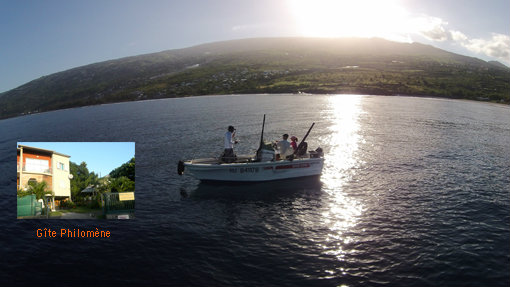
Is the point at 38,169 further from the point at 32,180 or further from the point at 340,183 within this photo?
the point at 340,183

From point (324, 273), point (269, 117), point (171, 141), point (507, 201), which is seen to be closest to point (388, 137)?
point (507, 201)

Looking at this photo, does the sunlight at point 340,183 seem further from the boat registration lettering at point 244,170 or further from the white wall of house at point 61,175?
the white wall of house at point 61,175

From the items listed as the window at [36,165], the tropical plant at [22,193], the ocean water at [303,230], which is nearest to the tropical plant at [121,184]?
the ocean water at [303,230]

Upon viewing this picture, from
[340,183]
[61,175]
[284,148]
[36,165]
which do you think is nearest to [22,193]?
[36,165]

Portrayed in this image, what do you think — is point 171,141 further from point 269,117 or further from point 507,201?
point 507,201

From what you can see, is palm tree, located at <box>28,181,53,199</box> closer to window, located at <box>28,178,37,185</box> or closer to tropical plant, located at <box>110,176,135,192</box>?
window, located at <box>28,178,37,185</box>

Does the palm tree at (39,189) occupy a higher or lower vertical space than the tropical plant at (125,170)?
lower
